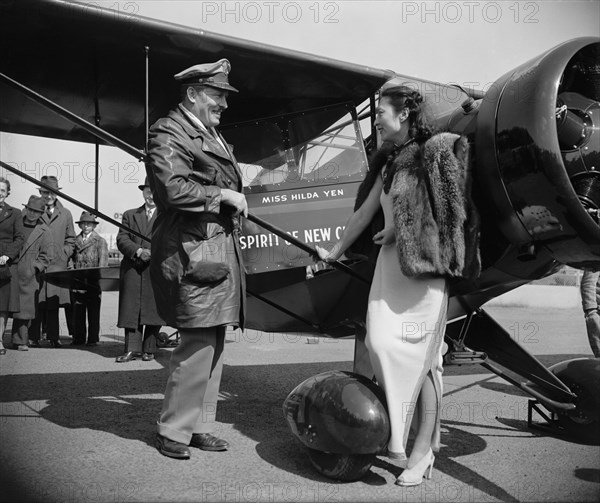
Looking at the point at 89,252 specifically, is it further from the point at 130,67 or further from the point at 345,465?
the point at 345,465

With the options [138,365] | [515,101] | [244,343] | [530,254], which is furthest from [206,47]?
[244,343]

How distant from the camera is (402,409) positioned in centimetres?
282

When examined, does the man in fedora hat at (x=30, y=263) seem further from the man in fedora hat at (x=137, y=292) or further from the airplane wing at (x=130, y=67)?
the airplane wing at (x=130, y=67)

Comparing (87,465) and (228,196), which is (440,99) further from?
(87,465)

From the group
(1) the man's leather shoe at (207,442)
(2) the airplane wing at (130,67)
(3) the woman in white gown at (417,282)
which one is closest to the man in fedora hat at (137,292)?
(2) the airplane wing at (130,67)

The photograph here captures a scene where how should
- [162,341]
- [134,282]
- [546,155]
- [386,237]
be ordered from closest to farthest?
[546,155] → [386,237] → [134,282] → [162,341]

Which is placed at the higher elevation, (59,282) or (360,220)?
(360,220)

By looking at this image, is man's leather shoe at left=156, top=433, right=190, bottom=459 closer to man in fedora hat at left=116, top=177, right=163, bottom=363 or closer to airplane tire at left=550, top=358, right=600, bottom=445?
airplane tire at left=550, top=358, right=600, bottom=445

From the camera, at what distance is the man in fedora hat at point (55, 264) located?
27.6 feet

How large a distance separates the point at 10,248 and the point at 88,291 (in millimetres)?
1308

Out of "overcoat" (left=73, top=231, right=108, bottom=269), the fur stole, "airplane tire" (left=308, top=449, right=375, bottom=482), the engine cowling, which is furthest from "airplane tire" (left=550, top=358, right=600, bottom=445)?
"overcoat" (left=73, top=231, right=108, bottom=269)

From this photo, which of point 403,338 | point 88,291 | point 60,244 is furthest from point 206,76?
point 60,244

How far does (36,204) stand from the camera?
8.15 meters

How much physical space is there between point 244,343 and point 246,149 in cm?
455
